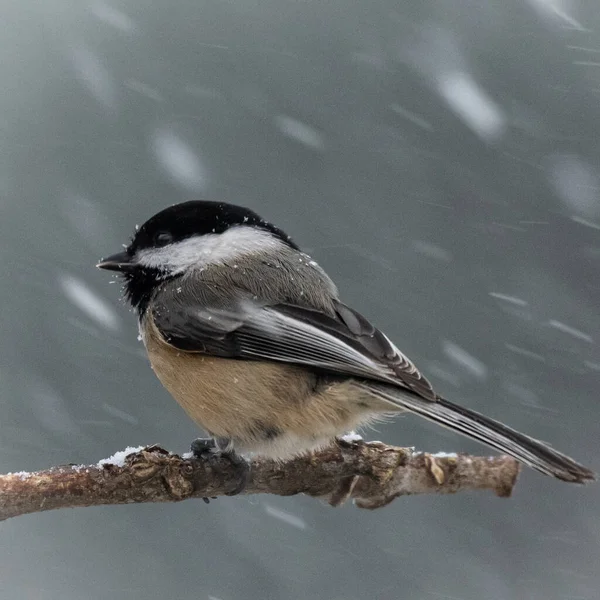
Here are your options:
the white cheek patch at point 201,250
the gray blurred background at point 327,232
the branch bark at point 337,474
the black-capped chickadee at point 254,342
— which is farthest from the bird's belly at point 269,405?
the gray blurred background at point 327,232

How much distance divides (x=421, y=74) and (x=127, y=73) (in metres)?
1.95

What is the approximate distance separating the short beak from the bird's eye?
11 cm

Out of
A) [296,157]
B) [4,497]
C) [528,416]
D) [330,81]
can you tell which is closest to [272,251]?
[4,497]

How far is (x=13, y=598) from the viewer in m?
4.13

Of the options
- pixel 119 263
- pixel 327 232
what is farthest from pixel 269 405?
pixel 327 232

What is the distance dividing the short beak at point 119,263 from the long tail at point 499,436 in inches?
42.6

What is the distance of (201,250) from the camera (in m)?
3.23

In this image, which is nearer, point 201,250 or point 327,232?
point 201,250

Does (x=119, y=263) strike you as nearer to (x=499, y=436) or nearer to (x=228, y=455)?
(x=228, y=455)

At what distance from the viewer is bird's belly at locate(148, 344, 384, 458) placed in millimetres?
2855

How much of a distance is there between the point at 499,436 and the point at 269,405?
72 cm

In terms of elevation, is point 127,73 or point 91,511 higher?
Answer: point 127,73

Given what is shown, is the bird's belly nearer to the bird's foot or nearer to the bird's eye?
the bird's foot

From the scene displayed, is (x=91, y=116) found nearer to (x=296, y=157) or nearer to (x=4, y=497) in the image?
(x=296, y=157)
